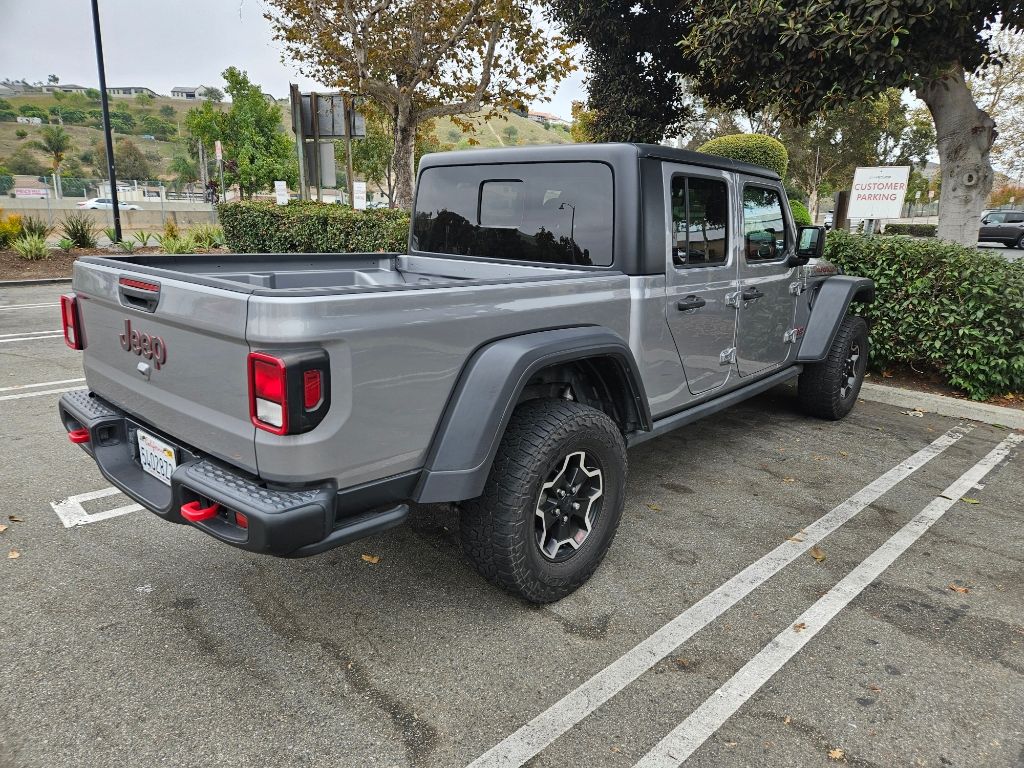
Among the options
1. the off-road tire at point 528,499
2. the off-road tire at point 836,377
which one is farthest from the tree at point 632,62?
the off-road tire at point 528,499

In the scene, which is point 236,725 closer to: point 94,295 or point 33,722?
point 33,722

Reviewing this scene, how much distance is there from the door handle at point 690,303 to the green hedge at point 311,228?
7347mm

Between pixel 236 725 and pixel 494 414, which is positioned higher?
pixel 494 414

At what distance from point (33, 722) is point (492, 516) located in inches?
62.6

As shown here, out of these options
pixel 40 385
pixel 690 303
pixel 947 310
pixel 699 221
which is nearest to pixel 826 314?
pixel 947 310

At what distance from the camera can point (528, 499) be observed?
255 cm

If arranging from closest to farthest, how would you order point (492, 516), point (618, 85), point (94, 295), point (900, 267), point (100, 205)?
point (492, 516) → point (94, 295) → point (900, 267) → point (618, 85) → point (100, 205)

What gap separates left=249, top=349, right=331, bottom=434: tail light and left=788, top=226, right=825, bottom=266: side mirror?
3596 millimetres

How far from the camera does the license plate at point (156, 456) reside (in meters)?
2.49

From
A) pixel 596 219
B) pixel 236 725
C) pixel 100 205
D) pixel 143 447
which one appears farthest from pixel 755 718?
pixel 100 205

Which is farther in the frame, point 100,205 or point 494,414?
point 100,205

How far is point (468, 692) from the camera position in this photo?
2.35 m

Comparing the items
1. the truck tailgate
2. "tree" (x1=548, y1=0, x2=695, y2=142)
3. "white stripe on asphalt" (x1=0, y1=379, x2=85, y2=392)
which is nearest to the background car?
"tree" (x1=548, y1=0, x2=695, y2=142)

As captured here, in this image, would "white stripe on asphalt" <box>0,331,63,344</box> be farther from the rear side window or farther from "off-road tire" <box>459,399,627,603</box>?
"off-road tire" <box>459,399,627,603</box>
